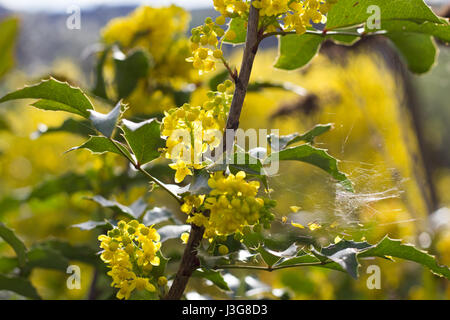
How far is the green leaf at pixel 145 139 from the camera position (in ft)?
2.08

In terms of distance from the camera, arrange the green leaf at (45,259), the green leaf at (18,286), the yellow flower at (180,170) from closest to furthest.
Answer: the yellow flower at (180,170)
the green leaf at (18,286)
the green leaf at (45,259)

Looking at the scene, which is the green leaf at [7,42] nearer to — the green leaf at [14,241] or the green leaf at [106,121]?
the green leaf at [14,241]

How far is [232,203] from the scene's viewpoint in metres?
0.57

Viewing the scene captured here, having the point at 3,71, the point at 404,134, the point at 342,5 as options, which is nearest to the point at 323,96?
the point at 404,134

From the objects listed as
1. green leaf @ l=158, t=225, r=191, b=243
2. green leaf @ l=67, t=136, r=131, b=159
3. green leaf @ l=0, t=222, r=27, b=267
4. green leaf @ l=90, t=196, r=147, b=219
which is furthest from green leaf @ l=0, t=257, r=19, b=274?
green leaf @ l=67, t=136, r=131, b=159

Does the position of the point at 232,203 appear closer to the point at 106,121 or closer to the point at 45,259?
the point at 106,121

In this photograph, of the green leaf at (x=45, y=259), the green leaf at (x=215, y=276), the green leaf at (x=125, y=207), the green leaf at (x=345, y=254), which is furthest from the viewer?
the green leaf at (x=45, y=259)

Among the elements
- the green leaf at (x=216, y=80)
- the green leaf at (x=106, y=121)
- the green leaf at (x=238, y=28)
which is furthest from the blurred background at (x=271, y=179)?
the green leaf at (x=106, y=121)

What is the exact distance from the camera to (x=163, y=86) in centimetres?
147

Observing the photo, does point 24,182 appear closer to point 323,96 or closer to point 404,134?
point 323,96

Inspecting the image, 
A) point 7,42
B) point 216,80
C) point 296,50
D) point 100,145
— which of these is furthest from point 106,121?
point 7,42

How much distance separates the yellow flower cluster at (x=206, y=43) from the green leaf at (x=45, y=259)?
694 millimetres

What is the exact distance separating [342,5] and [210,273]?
0.49 m

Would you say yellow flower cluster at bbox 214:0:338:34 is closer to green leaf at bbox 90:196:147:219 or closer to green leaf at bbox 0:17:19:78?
green leaf at bbox 90:196:147:219
